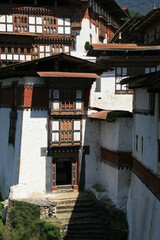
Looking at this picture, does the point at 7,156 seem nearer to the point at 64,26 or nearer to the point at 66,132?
the point at 66,132

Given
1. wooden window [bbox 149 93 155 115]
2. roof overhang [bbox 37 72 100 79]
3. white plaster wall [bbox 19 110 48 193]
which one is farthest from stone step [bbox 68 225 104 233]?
roof overhang [bbox 37 72 100 79]

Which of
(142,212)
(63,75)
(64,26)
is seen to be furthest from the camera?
(64,26)

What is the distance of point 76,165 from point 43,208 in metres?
4.19

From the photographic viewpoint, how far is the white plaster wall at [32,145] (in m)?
21.1

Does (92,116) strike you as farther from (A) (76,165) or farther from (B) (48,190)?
(B) (48,190)

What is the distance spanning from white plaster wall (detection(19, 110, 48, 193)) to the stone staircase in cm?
180

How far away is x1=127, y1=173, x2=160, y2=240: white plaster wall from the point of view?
14555 mm

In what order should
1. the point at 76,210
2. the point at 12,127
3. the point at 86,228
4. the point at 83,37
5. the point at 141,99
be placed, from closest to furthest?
the point at 141,99
the point at 86,228
the point at 76,210
the point at 12,127
the point at 83,37

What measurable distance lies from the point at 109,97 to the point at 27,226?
461 inches

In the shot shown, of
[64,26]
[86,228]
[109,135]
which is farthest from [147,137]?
[64,26]

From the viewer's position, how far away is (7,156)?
80.0ft

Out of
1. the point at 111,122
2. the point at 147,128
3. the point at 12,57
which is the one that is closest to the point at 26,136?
the point at 111,122

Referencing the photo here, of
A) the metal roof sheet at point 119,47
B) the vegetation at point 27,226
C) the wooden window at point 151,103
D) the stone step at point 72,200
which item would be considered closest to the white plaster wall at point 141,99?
the wooden window at point 151,103

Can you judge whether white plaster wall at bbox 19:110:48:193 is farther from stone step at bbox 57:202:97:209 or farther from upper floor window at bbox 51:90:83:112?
stone step at bbox 57:202:97:209
